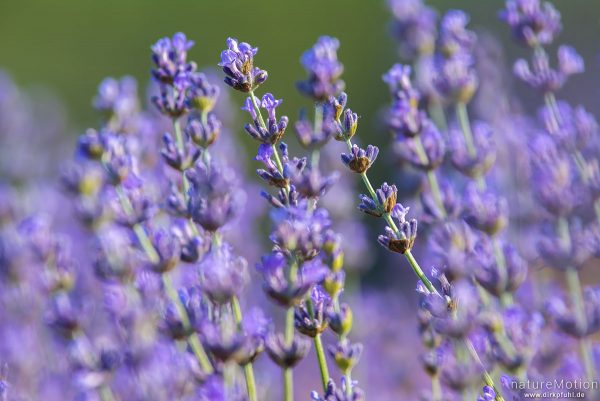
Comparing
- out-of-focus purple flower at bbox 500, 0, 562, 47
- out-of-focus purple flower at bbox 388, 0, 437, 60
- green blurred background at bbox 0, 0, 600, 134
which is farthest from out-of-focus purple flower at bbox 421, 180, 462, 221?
green blurred background at bbox 0, 0, 600, 134

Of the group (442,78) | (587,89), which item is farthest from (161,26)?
(442,78)

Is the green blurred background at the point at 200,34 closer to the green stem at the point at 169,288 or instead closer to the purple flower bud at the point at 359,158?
the green stem at the point at 169,288

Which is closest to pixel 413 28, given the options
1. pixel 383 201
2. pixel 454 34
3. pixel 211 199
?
pixel 454 34

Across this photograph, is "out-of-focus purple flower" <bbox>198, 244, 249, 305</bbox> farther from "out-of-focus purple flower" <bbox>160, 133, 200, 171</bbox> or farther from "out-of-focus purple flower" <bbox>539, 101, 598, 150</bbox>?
"out-of-focus purple flower" <bbox>539, 101, 598, 150</bbox>

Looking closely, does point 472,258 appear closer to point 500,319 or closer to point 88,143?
point 500,319

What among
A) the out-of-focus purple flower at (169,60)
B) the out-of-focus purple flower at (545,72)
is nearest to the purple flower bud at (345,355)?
the out-of-focus purple flower at (169,60)

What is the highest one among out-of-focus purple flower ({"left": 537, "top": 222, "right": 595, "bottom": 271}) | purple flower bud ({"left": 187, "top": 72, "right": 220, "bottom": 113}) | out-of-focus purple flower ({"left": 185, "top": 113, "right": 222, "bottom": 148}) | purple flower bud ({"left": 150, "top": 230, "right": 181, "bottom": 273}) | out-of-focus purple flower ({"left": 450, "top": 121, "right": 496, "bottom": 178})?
purple flower bud ({"left": 187, "top": 72, "right": 220, "bottom": 113})
